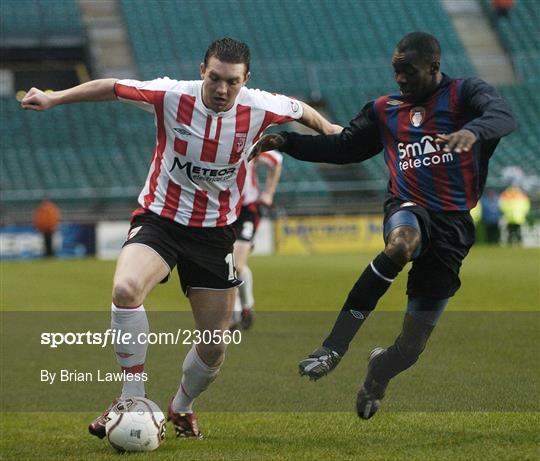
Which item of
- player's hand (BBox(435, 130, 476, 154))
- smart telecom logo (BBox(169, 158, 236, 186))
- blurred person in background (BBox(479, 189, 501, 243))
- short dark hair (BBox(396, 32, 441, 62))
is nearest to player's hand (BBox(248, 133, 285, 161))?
smart telecom logo (BBox(169, 158, 236, 186))

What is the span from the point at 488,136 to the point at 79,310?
8561 millimetres

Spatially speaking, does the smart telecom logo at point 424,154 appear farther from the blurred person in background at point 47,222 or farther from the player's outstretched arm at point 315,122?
the blurred person in background at point 47,222

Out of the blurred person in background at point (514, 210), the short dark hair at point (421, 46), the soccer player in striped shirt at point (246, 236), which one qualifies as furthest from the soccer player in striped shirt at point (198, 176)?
the blurred person in background at point (514, 210)

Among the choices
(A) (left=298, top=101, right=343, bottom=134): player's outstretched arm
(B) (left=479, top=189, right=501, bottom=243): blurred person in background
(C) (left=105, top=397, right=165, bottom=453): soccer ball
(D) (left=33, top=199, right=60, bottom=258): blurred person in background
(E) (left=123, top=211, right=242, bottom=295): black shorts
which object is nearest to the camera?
(C) (left=105, top=397, right=165, bottom=453): soccer ball

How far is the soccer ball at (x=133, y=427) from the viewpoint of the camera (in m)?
4.98

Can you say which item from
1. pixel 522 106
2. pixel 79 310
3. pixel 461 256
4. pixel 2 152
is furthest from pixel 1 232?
pixel 461 256

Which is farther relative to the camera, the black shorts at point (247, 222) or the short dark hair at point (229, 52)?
the black shorts at point (247, 222)

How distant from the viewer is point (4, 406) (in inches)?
262

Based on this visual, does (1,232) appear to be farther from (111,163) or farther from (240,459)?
(240,459)

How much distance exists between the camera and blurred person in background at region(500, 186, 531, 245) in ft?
86.6

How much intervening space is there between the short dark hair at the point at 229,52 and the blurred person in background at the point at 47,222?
19.3 metres

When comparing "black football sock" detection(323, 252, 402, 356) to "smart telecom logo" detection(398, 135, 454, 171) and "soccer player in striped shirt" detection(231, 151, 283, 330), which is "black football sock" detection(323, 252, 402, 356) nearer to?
"smart telecom logo" detection(398, 135, 454, 171)

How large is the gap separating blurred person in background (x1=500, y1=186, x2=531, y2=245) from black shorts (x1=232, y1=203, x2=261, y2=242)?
1666 cm

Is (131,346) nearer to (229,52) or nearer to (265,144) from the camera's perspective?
(265,144)
